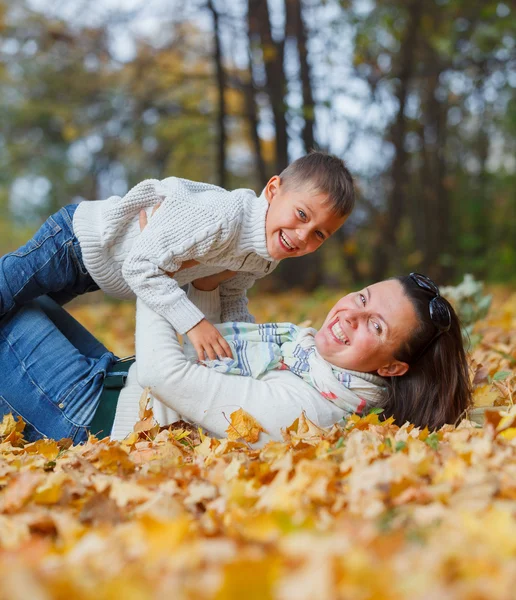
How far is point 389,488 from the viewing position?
1573 mm

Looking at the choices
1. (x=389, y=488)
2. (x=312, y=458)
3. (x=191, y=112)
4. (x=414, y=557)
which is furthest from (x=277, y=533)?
(x=191, y=112)

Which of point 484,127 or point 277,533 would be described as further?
point 484,127

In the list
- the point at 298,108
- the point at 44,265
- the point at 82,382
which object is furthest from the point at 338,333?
the point at 298,108

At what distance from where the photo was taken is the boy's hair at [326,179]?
2668 mm

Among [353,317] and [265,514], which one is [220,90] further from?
[265,514]

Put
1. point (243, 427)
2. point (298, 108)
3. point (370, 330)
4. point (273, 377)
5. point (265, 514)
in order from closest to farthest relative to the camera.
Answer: point (265, 514) → point (243, 427) → point (370, 330) → point (273, 377) → point (298, 108)

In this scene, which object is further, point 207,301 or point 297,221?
point 207,301

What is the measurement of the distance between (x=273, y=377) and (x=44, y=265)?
1036 millimetres

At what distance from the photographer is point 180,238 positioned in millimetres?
2553

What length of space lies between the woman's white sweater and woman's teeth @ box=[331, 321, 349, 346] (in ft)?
0.66

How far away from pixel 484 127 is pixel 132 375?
38.0 feet

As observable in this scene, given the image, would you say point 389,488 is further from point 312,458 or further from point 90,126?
point 90,126

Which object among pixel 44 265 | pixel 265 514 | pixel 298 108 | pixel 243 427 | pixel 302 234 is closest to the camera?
pixel 265 514

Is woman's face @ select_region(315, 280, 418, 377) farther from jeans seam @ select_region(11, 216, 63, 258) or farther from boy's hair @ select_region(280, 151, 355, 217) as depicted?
jeans seam @ select_region(11, 216, 63, 258)
